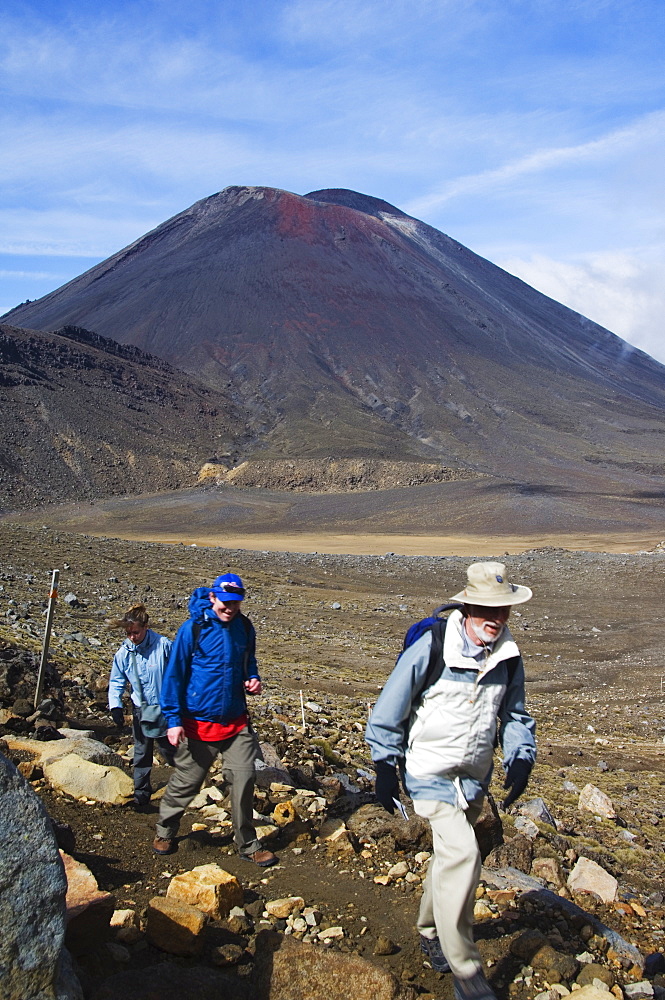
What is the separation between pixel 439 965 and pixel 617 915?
1351 millimetres

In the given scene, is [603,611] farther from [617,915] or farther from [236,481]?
[236,481]

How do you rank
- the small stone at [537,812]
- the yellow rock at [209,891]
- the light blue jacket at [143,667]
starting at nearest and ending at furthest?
the yellow rock at [209,891] < the light blue jacket at [143,667] < the small stone at [537,812]

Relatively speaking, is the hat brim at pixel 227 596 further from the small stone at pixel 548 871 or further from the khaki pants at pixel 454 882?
the small stone at pixel 548 871

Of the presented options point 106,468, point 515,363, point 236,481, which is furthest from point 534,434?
point 106,468

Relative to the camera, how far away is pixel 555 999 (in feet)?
10.5

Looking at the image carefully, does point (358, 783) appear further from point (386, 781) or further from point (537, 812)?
point (386, 781)

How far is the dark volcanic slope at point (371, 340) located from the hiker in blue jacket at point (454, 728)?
57.8 meters

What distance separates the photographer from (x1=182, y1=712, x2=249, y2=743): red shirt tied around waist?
4.33m

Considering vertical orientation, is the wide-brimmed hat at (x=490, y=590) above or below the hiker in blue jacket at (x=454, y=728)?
above

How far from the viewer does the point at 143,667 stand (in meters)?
5.20

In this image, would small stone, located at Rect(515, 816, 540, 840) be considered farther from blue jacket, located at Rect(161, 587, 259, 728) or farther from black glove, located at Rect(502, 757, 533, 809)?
blue jacket, located at Rect(161, 587, 259, 728)

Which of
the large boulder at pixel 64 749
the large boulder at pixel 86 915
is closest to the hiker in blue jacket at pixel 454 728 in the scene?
the large boulder at pixel 86 915

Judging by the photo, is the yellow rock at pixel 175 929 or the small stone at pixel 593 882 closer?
the yellow rock at pixel 175 929

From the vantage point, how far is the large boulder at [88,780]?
499 cm
